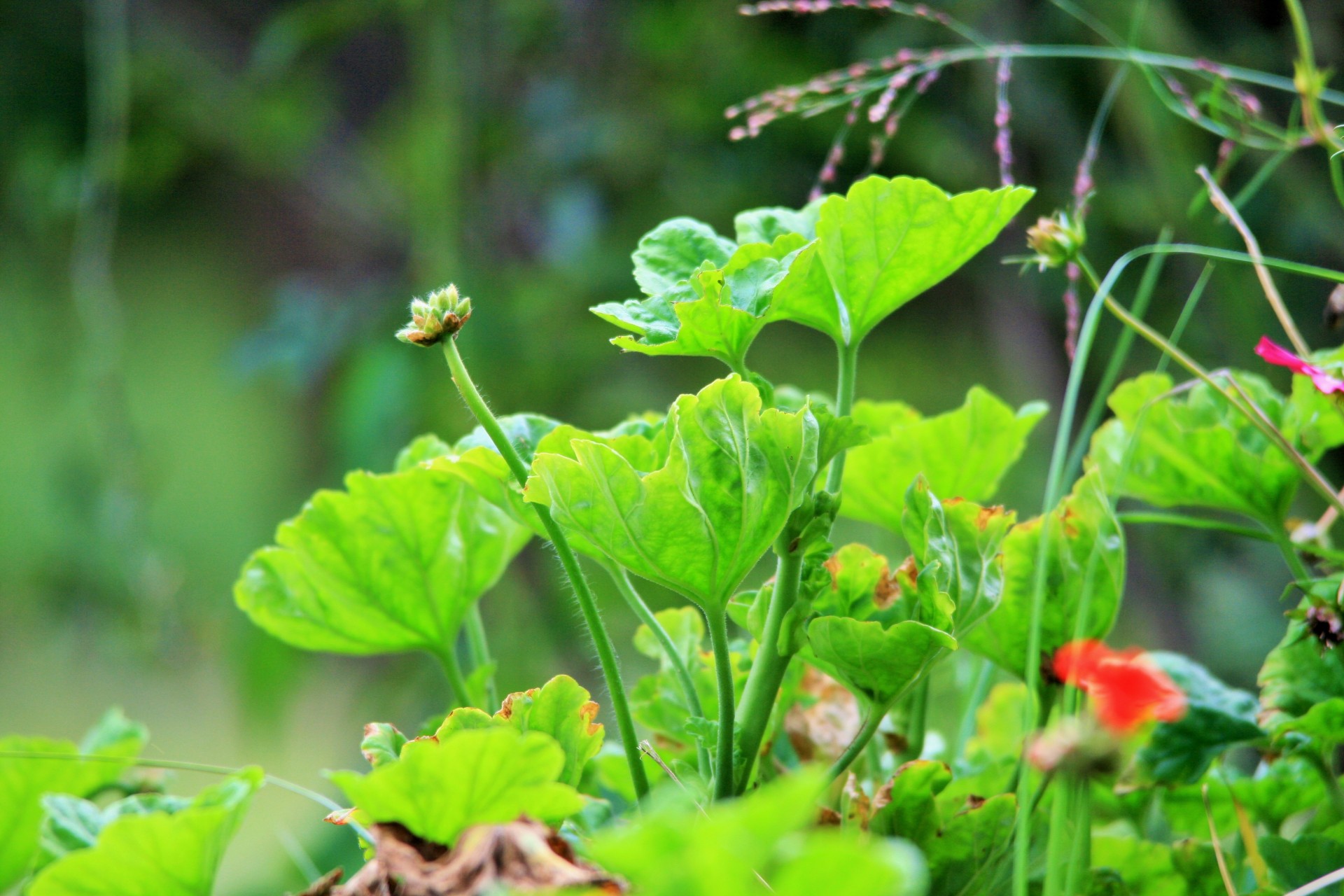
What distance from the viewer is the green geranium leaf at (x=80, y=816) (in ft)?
0.75

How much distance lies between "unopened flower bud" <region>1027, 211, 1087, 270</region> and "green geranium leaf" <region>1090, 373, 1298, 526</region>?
0.20 feet

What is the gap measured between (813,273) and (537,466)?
0.26ft

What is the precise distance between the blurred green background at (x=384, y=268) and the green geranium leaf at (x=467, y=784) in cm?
44

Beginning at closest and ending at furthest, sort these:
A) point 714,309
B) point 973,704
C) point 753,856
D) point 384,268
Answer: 1. point 753,856
2. point 714,309
3. point 973,704
4. point 384,268

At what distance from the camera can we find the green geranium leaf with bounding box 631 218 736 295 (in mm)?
250

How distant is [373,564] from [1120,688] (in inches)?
7.1

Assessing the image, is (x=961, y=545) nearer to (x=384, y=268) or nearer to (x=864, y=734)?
(x=864, y=734)

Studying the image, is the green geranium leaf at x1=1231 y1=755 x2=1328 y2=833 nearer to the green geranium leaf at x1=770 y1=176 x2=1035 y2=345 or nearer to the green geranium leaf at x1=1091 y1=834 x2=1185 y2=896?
the green geranium leaf at x1=1091 y1=834 x2=1185 y2=896

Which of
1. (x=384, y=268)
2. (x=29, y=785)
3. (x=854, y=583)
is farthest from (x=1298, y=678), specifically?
(x=384, y=268)

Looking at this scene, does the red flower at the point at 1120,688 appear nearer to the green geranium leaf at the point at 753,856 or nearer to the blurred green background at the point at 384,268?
the green geranium leaf at the point at 753,856

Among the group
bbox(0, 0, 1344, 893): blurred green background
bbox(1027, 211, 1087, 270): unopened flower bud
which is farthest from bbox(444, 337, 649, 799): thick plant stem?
bbox(0, 0, 1344, 893): blurred green background

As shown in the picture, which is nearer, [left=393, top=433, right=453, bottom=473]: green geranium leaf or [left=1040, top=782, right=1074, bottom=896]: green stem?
[left=1040, top=782, right=1074, bottom=896]: green stem

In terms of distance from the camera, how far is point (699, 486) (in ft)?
0.64

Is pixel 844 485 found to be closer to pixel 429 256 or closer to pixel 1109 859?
pixel 1109 859
